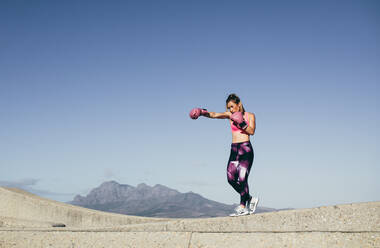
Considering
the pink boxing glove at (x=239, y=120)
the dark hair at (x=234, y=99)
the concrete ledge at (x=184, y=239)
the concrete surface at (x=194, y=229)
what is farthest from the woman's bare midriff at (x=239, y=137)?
the concrete ledge at (x=184, y=239)

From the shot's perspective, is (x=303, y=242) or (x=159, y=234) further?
(x=159, y=234)

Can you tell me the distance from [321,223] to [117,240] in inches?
159

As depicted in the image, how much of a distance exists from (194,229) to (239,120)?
7.63 ft

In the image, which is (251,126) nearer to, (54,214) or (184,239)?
(184,239)

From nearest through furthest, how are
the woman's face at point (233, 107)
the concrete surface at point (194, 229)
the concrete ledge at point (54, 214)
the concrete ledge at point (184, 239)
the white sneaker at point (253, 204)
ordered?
the concrete ledge at point (184, 239) → the concrete surface at point (194, 229) → the white sneaker at point (253, 204) → the woman's face at point (233, 107) → the concrete ledge at point (54, 214)

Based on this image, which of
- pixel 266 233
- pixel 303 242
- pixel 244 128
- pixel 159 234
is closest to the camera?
pixel 303 242

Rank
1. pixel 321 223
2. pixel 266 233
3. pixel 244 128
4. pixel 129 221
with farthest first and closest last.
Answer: pixel 129 221, pixel 244 128, pixel 321 223, pixel 266 233

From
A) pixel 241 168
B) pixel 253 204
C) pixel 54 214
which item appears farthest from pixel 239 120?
pixel 54 214

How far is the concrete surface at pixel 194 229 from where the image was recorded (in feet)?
12.5

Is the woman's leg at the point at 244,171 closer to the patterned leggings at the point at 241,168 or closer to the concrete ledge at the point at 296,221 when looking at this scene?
the patterned leggings at the point at 241,168

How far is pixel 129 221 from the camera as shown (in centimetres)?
1198

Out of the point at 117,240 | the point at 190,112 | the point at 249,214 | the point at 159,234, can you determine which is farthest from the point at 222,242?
the point at 190,112

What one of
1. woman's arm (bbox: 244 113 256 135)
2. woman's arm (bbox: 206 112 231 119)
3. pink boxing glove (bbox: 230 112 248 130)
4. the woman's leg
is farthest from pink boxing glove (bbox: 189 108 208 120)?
the woman's leg

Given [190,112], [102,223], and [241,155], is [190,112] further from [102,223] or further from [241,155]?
[102,223]
